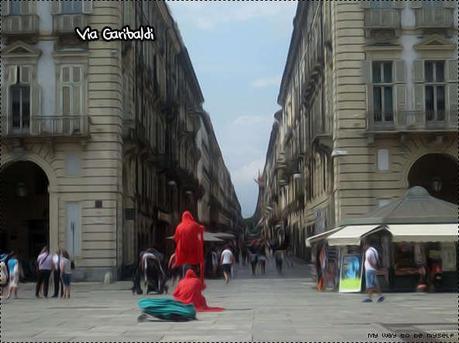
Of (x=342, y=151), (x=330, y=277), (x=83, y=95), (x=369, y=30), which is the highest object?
(x=369, y=30)

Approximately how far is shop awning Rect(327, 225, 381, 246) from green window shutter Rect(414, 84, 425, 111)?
33.0ft

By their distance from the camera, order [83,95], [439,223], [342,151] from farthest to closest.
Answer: [83,95], [342,151], [439,223]

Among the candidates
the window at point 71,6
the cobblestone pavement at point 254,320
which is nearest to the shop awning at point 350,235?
the cobblestone pavement at point 254,320

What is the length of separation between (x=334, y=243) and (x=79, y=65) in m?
16.0

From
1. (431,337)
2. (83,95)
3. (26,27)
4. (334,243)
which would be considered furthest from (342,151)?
(431,337)

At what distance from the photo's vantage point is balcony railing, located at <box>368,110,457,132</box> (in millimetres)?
36531

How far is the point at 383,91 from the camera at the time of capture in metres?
37.3

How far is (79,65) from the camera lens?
124 feet

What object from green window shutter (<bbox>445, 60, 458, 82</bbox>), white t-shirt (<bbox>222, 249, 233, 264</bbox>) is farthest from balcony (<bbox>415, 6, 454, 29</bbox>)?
white t-shirt (<bbox>222, 249, 233, 264</bbox>)

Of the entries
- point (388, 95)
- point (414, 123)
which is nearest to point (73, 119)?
point (388, 95)

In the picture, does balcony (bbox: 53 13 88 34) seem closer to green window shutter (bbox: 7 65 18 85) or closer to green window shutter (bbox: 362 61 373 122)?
green window shutter (bbox: 7 65 18 85)

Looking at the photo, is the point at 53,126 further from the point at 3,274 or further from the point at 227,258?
the point at 3,274

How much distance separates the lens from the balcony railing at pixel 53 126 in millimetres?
37188

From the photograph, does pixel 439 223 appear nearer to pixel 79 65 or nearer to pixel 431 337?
pixel 431 337
